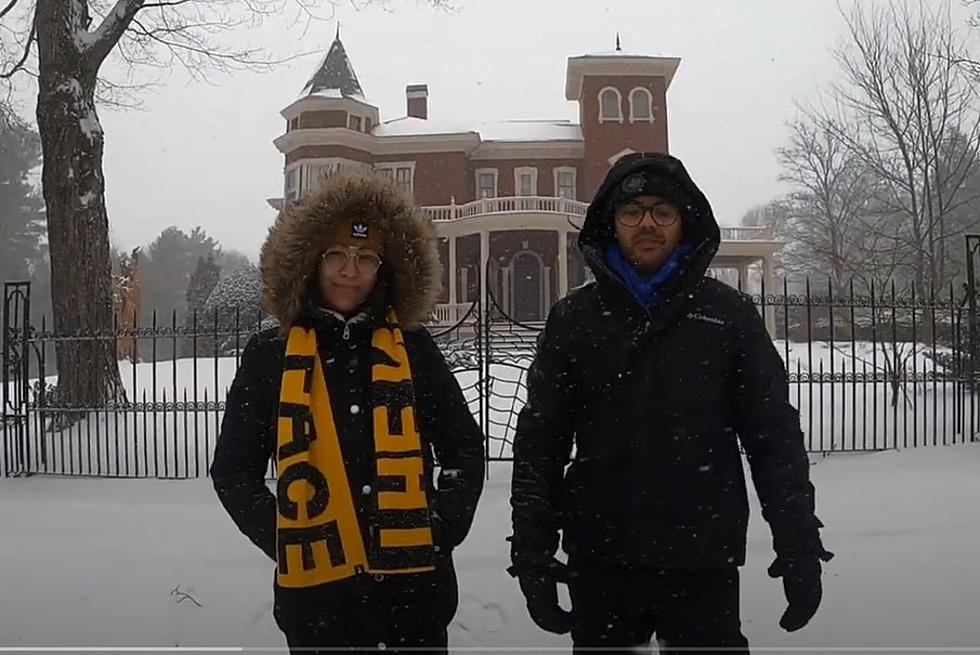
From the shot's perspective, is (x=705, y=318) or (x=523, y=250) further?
(x=523, y=250)

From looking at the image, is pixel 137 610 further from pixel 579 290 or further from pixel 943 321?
pixel 943 321

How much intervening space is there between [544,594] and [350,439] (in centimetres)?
75

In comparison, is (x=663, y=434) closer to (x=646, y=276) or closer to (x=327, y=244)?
(x=646, y=276)

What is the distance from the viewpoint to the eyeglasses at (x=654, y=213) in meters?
2.59

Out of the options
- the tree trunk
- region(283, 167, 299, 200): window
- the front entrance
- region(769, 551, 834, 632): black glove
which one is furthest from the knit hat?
region(283, 167, 299, 200): window

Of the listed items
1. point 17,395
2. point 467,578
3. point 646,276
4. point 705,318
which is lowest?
point 467,578

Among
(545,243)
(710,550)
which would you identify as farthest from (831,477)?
(545,243)

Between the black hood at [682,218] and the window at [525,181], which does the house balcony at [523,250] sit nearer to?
the window at [525,181]

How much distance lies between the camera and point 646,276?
2586 millimetres

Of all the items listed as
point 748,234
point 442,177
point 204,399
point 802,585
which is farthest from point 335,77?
point 802,585

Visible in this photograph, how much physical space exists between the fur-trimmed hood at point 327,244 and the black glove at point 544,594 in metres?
0.87

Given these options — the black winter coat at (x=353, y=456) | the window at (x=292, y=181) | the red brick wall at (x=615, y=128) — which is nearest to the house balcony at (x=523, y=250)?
the red brick wall at (x=615, y=128)

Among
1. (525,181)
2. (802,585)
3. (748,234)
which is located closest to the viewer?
(802,585)

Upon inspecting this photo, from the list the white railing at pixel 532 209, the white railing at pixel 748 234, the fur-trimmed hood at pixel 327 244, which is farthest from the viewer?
the white railing at pixel 748 234
